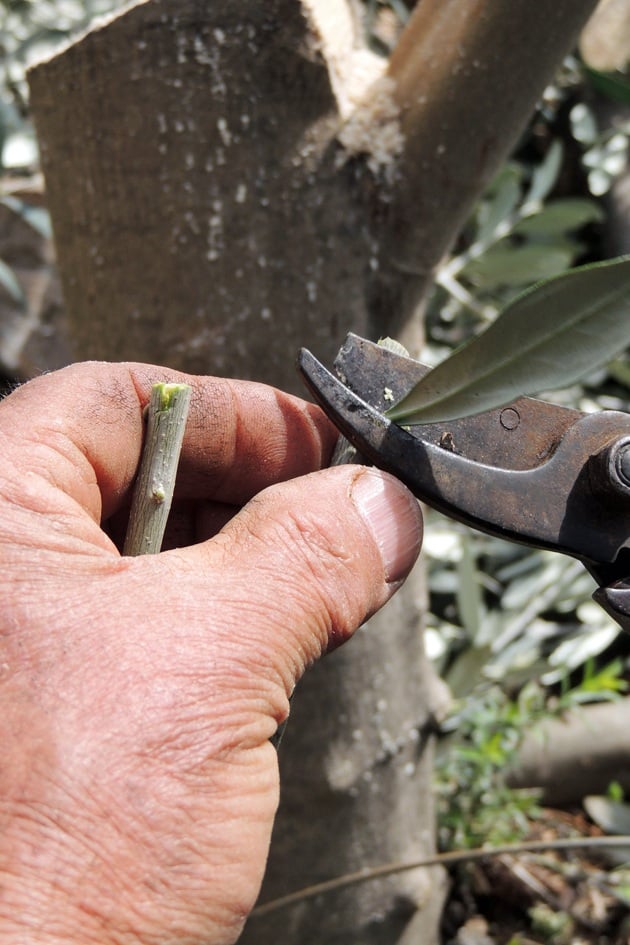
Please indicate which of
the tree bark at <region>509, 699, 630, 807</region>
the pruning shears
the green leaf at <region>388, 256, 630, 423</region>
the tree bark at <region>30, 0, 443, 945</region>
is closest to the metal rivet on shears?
the pruning shears

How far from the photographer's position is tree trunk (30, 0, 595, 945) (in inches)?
47.9

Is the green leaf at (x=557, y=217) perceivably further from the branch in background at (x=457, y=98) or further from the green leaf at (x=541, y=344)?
the green leaf at (x=541, y=344)

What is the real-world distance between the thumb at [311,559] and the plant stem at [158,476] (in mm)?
100

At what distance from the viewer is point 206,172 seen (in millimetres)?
1252

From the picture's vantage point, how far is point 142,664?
0.67 m

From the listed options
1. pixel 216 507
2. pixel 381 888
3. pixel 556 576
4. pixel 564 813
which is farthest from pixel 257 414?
pixel 564 813

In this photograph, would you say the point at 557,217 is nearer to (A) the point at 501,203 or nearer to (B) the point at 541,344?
(A) the point at 501,203

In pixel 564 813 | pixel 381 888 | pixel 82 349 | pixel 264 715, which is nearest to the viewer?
pixel 264 715

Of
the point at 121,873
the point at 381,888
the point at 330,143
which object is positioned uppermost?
the point at 330,143

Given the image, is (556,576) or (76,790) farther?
(556,576)

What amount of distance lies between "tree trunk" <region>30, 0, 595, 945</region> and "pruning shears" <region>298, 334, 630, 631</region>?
48 cm

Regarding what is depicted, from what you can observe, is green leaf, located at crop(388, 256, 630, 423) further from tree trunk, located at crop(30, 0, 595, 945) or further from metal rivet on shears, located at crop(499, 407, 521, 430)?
tree trunk, located at crop(30, 0, 595, 945)

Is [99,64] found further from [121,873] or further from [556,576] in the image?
[556,576]

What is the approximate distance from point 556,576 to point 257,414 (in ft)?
4.67
